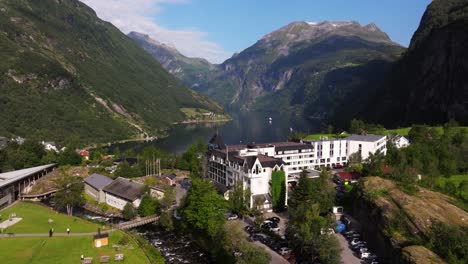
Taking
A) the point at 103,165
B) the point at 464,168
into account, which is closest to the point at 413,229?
the point at 464,168

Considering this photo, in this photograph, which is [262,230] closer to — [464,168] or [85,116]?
→ [464,168]

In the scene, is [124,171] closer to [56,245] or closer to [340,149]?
[56,245]

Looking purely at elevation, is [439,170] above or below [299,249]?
above

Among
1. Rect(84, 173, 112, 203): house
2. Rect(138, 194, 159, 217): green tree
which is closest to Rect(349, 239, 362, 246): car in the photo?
Rect(138, 194, 159, 217): green tree

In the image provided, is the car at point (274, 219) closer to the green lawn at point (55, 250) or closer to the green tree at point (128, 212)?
the green lawn at point (55, 250)

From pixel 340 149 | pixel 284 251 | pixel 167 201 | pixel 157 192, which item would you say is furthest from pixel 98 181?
pixel 340 149

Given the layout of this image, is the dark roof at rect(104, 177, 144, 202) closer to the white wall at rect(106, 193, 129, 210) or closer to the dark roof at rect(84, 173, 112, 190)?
the white wall at rect(106, 193, 129, 210)
